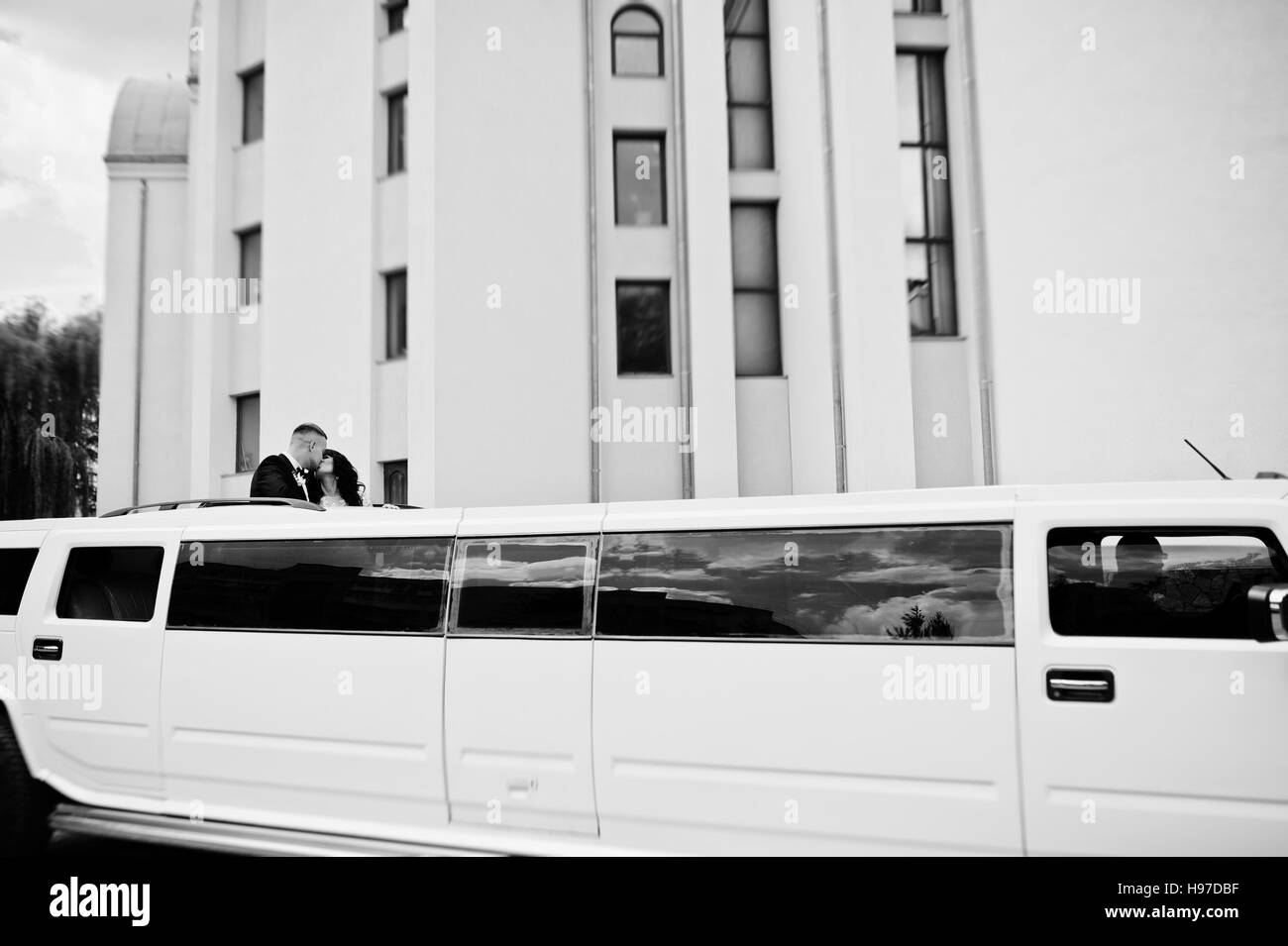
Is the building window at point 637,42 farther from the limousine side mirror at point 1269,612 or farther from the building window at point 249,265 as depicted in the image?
the limousine side mirror at point 1269,612

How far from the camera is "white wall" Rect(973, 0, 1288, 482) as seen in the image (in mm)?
12258

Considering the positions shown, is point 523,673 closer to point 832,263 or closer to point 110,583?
point 110,583

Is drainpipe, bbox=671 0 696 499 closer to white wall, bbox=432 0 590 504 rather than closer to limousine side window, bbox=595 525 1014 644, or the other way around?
white wall, bbox=432 0 590 504

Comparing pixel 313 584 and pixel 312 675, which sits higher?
pixel 313 584

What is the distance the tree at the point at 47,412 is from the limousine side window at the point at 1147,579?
24.2 m

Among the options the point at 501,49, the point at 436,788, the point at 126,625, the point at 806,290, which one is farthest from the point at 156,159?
the point at 436,788

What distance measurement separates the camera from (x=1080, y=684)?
3.27 meters

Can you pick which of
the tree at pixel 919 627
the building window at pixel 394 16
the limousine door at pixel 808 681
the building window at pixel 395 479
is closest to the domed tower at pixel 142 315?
the building window at pixel 395 479

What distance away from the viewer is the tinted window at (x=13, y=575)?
507 cm

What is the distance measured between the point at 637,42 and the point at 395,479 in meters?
8.16

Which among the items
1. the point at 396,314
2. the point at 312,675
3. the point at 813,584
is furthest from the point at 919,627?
the point at 396,314

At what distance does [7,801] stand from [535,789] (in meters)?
2.89

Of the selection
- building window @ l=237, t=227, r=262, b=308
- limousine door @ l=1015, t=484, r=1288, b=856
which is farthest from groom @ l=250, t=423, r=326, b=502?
building window @ l=237, t=227, r=262, b=308
